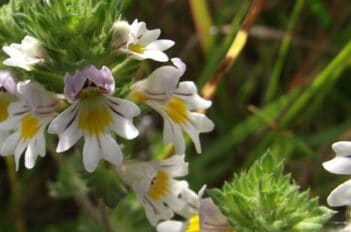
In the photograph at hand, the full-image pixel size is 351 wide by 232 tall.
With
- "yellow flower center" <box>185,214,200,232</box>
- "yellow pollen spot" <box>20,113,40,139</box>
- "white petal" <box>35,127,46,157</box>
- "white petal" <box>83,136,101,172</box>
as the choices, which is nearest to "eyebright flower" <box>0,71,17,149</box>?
"yellow pollen spot" <box>20,113,40,139</box>

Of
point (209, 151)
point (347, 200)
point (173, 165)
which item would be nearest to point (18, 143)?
point (173, 165)

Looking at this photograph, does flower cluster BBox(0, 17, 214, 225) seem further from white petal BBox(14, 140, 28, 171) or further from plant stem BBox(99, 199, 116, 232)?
plant stem BBox(99, 199, 116, 232)

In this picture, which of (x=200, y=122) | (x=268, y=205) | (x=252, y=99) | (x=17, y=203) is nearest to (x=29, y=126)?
(x=200, y=122)

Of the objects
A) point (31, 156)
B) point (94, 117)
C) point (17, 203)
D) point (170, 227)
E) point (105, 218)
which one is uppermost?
point (94, 117)

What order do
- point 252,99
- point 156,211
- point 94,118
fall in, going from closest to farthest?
1. point 94,118
2. point 156,211
3. point 252,99

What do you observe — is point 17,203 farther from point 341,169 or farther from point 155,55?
point 341,169

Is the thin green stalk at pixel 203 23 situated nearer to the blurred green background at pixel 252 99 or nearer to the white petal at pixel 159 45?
the blurred green background at pixel 252 99
